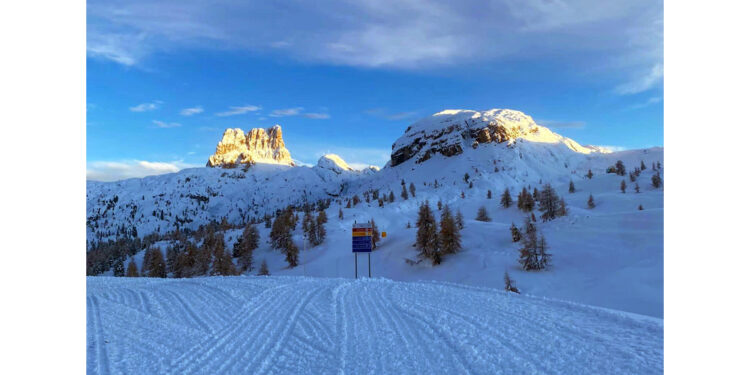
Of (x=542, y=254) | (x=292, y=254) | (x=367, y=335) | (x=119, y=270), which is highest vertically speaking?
(x=367, y=335)

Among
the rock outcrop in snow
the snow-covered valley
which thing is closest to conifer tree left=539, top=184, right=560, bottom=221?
the snow-covered valley

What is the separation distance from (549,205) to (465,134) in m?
98.0

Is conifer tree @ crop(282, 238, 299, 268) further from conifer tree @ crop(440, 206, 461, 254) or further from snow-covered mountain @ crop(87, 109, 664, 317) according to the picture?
conifer tree @ crop(440, 206, 461, 254)

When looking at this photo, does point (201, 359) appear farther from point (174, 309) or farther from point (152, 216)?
point (152, 216)

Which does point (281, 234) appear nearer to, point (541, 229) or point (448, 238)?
point (448, 238)

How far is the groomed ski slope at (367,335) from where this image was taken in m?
4.69

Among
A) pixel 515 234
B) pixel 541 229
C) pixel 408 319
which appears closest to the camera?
pixel 408 319

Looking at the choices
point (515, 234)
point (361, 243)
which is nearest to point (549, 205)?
point (515, 234)

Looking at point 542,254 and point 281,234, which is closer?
point 542,254

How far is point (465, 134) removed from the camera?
5148 inches

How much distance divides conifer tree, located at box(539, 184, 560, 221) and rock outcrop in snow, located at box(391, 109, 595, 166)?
84.2m

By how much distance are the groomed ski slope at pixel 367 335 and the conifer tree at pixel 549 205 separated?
29045mm

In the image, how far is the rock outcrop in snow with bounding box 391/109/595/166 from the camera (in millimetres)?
121062
